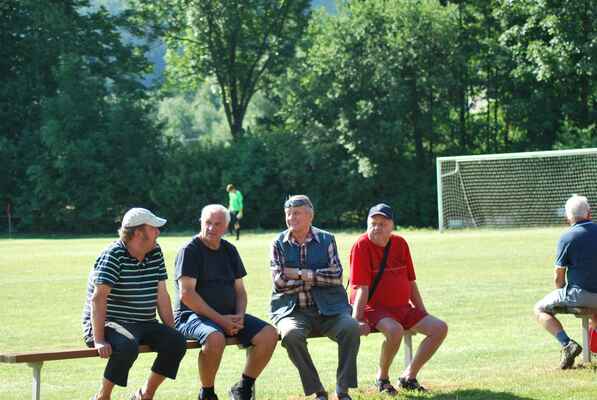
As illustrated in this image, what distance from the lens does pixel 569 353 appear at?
876 centimetres

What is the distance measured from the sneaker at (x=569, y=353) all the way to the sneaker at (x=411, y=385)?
146 cm

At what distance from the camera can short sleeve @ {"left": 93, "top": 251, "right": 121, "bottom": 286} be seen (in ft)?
23.8

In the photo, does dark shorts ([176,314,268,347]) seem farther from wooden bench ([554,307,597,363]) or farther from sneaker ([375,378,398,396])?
wooden bench ([554,307,597,363])

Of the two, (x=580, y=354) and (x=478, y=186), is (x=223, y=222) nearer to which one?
(x=580, y=354)

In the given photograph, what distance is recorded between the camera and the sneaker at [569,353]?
8734 millimetres

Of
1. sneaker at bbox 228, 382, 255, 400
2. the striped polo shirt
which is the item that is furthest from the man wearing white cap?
sneaker at bbox 228, 382, 255, 400

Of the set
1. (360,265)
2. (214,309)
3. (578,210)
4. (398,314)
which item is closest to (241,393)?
(214,309)

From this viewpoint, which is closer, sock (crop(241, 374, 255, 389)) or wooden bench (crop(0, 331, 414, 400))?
wooden bench (crop(0, 331, 414, 400))

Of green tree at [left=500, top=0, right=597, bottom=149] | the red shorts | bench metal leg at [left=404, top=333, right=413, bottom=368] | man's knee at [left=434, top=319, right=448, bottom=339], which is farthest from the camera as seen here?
green tree at [left=500, top=0, right=597, bottom=149]

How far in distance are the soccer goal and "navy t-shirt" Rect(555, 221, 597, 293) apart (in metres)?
24.8

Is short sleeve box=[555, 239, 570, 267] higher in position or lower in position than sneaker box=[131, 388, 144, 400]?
higher

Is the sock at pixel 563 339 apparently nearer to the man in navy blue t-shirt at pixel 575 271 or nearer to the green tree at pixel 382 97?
the man in navy blue t-shirt at pixel 575 271

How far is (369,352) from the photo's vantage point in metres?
11.0

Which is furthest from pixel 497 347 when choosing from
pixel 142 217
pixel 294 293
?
pixel 142 217
